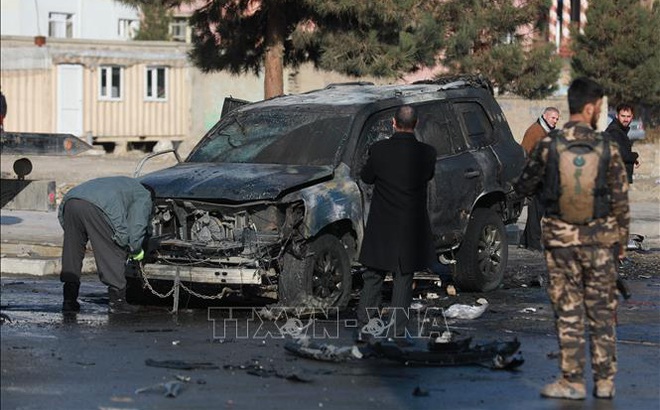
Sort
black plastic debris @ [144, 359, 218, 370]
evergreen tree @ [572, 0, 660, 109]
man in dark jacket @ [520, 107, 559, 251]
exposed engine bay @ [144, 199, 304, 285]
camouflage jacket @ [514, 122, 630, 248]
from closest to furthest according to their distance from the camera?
camouflage jacket @ [514, 122, 630, 248] → black plastic debris @ [144, 359, 218, 370] → exposed engine bay @ [144, 199, 304, 285] → man in dark jacket @ [520, 107, 559, 251] → evergreen tree @ [572, 0, 660, 109]

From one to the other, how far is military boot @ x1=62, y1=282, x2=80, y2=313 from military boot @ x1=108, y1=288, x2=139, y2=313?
0.91 ft

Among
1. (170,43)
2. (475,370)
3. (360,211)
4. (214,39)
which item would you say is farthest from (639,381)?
(170,43)

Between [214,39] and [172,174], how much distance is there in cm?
1288

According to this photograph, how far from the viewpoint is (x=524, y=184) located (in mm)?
8750

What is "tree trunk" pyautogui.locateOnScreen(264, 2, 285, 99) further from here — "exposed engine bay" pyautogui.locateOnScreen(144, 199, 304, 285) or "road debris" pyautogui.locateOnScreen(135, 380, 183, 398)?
"road debris" pyautogui.locateOnScreen(135, 380, 183, 398)

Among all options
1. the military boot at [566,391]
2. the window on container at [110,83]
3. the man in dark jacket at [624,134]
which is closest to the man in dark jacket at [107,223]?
the military boot at [566,391]

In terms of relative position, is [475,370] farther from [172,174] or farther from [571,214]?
[172,174]

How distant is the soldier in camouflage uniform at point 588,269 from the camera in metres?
8.45

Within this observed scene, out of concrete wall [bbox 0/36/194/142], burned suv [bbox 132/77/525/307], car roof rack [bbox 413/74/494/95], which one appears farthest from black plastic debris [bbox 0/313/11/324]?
concrete wall [bbox 0/36/194/142]

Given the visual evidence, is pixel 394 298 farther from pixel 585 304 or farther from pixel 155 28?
pixel 155 28

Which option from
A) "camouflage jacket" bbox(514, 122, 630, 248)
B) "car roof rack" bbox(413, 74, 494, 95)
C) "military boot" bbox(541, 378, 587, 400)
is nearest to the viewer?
"military boot" bbox(541, 378, 587, 400)

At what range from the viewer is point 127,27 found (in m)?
61.2

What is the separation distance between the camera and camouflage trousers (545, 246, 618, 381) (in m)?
8.45

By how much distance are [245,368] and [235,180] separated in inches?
121
